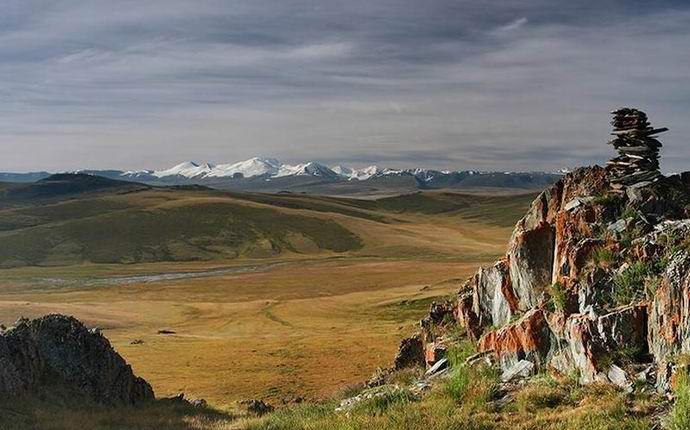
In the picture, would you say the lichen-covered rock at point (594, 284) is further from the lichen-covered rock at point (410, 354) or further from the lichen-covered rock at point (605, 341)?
the lichen-covered rock at point (410, 354)

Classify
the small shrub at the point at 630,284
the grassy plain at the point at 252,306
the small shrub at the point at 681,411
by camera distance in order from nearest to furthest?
the small shrub at the point at 681,411 → the small shrub at the point at 630,284 → the grassy plain at the point at 252,306

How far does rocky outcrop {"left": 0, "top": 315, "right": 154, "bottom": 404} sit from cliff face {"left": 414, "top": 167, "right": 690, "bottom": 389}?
13.8m

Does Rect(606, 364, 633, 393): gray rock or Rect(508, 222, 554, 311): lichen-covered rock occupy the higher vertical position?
Rect(508, 222, 554, 311): lichen-covered rock

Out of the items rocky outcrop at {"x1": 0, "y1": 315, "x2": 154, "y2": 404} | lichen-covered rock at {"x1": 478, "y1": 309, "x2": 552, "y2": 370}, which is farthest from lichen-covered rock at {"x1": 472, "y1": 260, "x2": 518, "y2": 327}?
rocky outcrop at {"x1": 0, "y1": 315, "x2": 154, "y2": 404}

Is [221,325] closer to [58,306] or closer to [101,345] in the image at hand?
[58,306]

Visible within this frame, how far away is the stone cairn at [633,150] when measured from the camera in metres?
20.6

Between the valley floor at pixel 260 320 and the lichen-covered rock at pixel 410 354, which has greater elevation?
the lichen-covered rock at pixel 410 354

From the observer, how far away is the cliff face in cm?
1458

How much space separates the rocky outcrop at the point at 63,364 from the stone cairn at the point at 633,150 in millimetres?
22042

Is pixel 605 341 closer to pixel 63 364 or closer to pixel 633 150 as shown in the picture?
pixel 633 150

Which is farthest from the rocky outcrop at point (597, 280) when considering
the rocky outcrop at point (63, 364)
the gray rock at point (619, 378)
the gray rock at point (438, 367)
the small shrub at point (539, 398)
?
the rocky outcrop at point (63, 364)

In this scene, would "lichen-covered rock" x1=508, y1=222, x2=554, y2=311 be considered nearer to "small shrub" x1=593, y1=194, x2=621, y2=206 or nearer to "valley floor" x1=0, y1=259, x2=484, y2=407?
"small shrub" x1=593, y1=194, x2=621, y2=206

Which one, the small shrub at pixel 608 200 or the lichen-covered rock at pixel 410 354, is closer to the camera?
the small shrub at pixel 608 200

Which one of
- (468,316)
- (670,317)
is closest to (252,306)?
(468,316)
